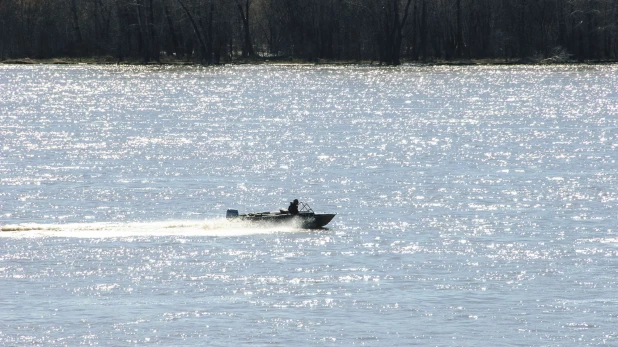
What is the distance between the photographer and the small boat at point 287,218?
51.5 m

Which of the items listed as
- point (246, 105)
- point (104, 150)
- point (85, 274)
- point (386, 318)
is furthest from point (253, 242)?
point (246, 105)

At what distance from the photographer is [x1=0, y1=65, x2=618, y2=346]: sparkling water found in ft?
118

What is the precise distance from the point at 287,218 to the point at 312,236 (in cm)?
143

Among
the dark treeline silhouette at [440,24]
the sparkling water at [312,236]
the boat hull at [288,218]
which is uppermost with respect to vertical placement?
the dark treeline silhouette at [440,24]

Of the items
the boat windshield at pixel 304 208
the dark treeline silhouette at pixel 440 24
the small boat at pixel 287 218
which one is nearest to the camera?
the small boat at pixel 287 218

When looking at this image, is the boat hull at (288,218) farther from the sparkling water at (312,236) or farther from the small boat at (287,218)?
the sparkling water at (312,236)

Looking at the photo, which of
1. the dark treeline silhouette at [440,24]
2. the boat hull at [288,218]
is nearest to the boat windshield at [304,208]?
the boat hull at [288,218]

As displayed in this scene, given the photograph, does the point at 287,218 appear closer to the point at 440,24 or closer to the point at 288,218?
the point at 288,218

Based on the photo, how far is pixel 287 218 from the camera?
2026 inches

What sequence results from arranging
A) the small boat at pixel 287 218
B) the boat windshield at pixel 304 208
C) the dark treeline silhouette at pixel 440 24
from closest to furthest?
the small boat at pixel 287 218
the boat windshield at pixel 304 208
the dark treeline silhouette at pixel 440 24

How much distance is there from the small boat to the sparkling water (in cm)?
42

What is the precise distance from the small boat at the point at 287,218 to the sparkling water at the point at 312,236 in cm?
42

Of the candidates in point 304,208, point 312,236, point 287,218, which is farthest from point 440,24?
point 312,236

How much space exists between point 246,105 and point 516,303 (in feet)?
334
